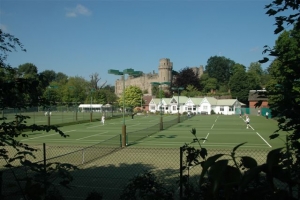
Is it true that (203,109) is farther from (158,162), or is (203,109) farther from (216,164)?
(216,164)

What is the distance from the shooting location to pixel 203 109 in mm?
85000

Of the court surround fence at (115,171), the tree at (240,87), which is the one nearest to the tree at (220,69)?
the tree at (240,87)

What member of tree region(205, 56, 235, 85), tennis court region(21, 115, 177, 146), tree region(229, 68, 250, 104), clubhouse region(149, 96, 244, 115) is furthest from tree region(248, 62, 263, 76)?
tennis court region(21, 115, 177, 146)

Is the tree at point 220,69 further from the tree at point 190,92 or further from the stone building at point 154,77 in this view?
the tree at point 190,92

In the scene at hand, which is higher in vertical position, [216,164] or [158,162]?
[216,164]

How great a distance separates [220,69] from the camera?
441 ft

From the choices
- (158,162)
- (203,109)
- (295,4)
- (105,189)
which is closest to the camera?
(295,4)

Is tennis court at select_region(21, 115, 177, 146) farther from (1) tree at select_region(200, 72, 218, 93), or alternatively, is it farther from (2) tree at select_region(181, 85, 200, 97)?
(1) tree at select_region(200, 72, 218, 93)

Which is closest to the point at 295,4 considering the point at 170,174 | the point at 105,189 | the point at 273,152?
the point at 273,152

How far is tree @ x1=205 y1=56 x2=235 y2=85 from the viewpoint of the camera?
134m

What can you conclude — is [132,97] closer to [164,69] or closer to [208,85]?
[164,69]

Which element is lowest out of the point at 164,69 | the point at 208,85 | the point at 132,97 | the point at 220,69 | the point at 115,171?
the point at 115,171

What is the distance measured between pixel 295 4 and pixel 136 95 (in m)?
93.8

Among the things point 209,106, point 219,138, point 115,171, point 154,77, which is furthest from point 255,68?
point 115,171
